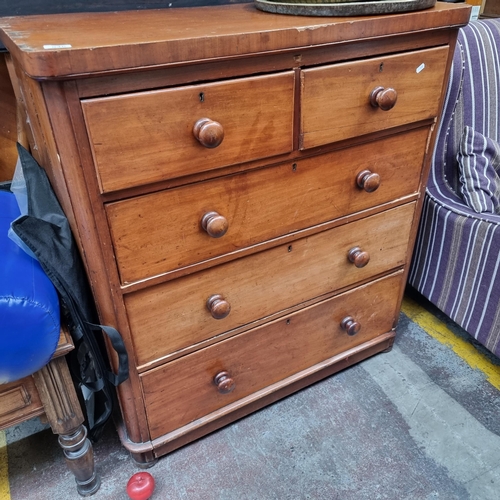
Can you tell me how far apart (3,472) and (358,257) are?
Result: 1107 millimetres

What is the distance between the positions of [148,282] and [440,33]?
2.79 ft

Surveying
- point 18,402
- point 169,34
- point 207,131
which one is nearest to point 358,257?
point 207,131

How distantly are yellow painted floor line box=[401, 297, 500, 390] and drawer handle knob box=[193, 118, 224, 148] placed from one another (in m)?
1.20

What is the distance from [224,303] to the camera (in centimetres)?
107

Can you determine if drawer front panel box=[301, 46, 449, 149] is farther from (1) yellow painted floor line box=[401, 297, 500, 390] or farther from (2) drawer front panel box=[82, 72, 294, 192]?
(1) yellow painted floor line box=[401, 297, 500, 390]

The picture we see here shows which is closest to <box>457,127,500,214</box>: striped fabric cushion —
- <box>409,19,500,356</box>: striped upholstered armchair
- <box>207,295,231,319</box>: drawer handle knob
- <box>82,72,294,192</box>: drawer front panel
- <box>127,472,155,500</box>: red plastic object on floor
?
<box>409,19,500,356</box>: striped upholstered armchair

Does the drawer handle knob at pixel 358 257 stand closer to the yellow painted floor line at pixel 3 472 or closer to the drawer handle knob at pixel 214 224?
the drawer handle knob at pixel 214 224

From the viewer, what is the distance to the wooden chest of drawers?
0.80 m

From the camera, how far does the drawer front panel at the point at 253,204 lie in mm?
914

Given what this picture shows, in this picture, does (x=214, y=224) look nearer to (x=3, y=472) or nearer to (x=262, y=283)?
(x=262, y=283)

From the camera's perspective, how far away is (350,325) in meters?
1.37

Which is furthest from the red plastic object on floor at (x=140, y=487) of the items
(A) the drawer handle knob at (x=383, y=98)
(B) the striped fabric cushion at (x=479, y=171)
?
(B) the striped fabric cushion at (x=479, y=171)

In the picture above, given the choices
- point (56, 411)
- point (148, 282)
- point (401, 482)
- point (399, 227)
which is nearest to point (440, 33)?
point (399, 227)

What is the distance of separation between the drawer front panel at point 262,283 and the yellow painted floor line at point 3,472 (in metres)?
0.54
